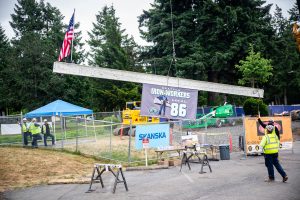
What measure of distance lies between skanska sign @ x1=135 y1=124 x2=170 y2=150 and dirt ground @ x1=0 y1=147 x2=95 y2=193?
8.47 feet

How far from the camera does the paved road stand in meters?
9.31

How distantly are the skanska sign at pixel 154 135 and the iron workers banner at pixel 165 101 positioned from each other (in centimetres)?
130

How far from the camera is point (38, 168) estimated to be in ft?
49.8

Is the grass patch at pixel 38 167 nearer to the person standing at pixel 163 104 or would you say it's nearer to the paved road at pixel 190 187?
the paved road at pixel 190 187

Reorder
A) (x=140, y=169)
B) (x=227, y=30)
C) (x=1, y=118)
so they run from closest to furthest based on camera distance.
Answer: (x=140, y=169)
(x=1, y=118)
(x=227, y=30)

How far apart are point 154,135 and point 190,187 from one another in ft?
21.0

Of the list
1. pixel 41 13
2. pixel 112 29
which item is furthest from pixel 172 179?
pixel 41 13

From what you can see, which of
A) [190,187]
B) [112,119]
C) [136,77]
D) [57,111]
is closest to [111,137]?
[136,77]

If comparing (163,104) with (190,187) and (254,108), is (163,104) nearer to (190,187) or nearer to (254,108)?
(190,187)

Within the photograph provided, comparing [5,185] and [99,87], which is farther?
[99,87]

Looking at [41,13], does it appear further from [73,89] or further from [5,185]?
[5,185]

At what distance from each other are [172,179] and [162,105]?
14.0ft

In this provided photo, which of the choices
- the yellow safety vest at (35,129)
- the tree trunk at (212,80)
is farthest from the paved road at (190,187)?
the tree trunk at (212,80)

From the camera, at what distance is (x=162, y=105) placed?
51.0 feet
